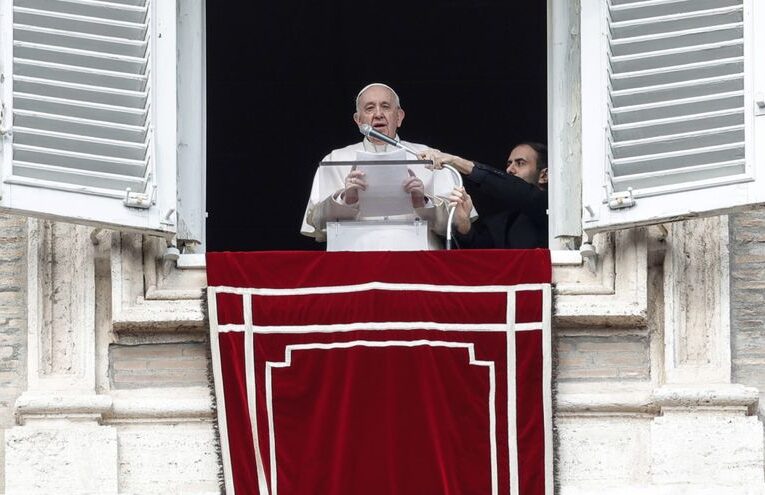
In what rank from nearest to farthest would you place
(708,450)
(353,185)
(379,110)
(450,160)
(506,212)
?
1. (708,450)
2. (353,185)
3. (450,160)
4. (506,212)
5. (379,110)

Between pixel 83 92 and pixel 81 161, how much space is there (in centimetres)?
27

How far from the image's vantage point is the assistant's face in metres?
12.5

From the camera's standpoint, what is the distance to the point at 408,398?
10.9m

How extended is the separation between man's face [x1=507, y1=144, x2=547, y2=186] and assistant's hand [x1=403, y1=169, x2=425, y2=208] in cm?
111

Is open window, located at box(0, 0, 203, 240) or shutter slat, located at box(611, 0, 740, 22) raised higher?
shutter slat, located at box(611, 0, 740, 22)

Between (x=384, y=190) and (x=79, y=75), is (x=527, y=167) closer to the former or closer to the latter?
(x=384, y=190)

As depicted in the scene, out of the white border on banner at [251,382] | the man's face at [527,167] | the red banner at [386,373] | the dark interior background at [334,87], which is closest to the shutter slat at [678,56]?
the red banner at [386,373]

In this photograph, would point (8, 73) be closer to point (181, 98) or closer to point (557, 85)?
point (181, 98)

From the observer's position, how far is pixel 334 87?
612 inches

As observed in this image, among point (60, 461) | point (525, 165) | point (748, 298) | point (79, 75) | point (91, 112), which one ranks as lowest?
point (60, 461)

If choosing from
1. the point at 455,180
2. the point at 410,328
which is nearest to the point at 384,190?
the point at 455,180

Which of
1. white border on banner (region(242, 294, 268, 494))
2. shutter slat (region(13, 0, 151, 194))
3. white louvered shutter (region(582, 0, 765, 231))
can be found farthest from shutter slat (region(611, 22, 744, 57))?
shutter slat (region(13, 0, 151, 194))

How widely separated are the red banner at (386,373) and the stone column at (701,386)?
1.47ft

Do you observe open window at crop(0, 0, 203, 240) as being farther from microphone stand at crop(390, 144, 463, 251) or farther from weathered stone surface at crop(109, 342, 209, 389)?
microphone stand at crop(390, 144, 463, 251)
